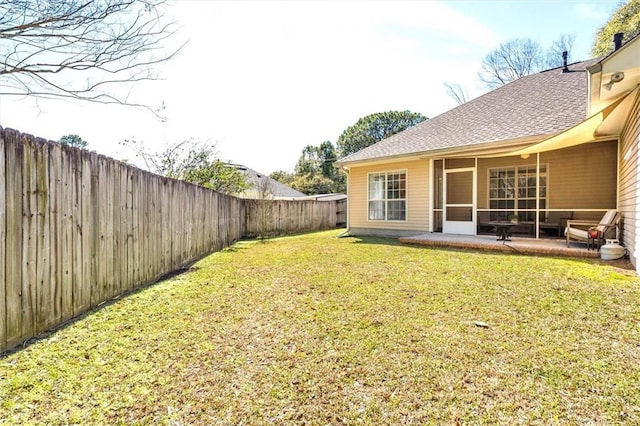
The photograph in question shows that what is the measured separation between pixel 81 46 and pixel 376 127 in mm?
36592

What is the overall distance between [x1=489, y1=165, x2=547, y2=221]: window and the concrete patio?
2264 mm

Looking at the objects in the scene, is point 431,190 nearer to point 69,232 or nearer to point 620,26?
point 69,232

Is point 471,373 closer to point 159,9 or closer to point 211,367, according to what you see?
point 211,367

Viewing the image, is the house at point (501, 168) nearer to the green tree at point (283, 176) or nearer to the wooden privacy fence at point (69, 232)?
the wooden privacy fence at point (69, 232)

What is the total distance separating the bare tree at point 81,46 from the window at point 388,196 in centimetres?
800

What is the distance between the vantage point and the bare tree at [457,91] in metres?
23.3

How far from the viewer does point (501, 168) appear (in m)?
10.8

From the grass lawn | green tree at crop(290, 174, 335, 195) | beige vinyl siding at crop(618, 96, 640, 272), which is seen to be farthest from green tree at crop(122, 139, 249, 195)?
green tree at crop(290, 174, 335, 195)

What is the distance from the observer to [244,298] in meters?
4.19

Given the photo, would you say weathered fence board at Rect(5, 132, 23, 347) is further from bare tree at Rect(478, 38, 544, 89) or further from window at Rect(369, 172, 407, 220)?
bare tree at Rect(478, 38, 544, 89)

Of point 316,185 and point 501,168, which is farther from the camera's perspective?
point 316,185

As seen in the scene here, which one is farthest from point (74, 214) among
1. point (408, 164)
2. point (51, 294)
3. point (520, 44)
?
point (520, 44)

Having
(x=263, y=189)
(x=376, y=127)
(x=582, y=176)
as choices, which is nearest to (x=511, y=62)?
(x=582, y=176)

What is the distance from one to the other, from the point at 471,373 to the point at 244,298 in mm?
2747
